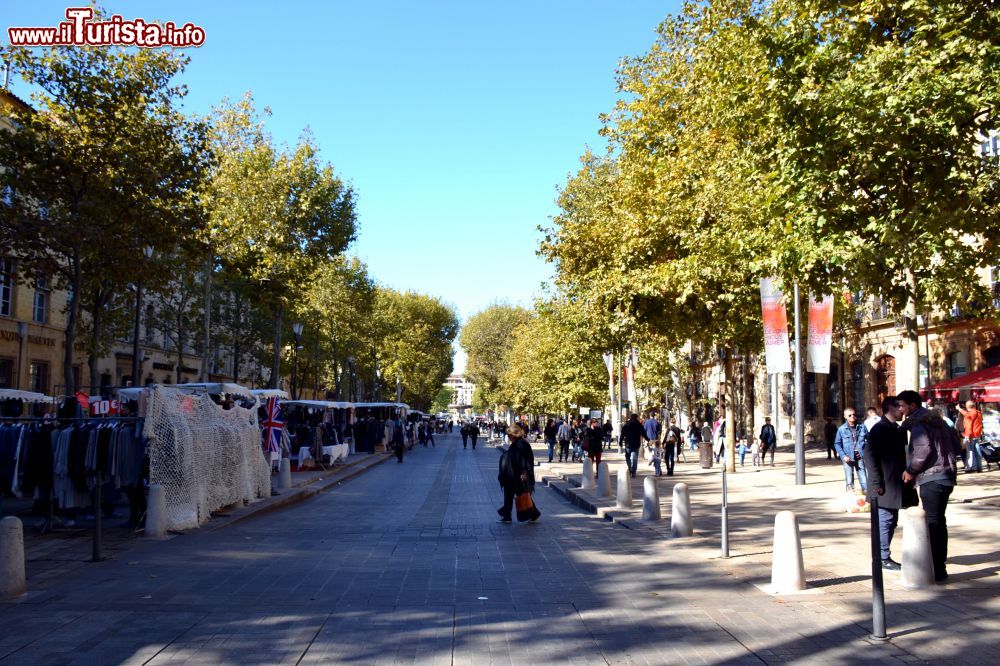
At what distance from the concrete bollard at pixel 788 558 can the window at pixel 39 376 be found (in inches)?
1320

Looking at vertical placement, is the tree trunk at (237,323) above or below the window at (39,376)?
above

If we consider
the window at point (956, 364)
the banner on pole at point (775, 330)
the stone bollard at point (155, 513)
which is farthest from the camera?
the window at point (956, 364)

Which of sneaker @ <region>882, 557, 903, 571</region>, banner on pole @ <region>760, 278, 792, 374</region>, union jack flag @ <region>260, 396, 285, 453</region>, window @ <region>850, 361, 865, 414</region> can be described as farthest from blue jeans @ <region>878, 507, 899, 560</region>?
window @ <region>850, 361, 865, 414</region>

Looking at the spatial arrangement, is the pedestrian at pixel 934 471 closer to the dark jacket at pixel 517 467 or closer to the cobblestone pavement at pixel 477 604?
the cobblestone pavement at pixel 477 604

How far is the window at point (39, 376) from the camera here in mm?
35094

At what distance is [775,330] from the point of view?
20.7 metres

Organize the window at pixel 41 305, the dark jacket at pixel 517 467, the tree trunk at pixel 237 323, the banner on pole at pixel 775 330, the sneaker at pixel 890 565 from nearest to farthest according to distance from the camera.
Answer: the sneaker at pixel 890 565 → the dark jacket at pixel 517 467 → the banner on pole at pixel 775 330 → the window at pixel 41 305 → the tree trunk at pixel 237 323

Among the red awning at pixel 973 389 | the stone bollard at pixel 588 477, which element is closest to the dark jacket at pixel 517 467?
the stone bollard at pixel 588 477

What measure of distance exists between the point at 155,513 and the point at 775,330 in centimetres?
1407

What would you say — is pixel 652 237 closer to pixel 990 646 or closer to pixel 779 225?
pixel 779 225

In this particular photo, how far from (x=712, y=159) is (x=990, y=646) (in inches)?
685

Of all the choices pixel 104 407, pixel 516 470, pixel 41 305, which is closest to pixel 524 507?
pixel 516 470

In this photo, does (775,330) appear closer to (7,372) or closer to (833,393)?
(833,393)

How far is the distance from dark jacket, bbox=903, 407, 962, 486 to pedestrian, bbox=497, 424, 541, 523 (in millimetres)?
6585
